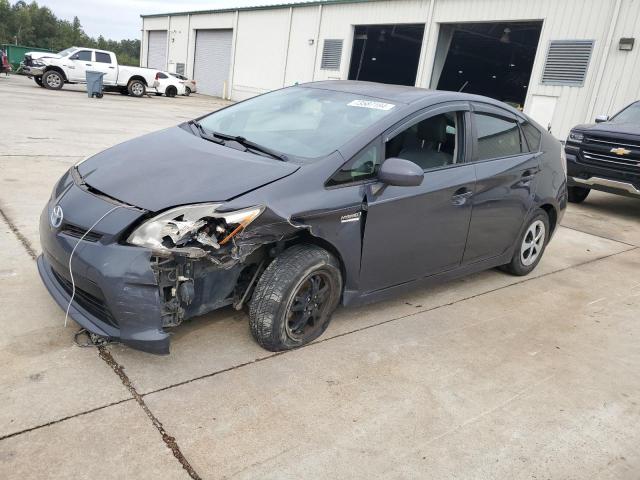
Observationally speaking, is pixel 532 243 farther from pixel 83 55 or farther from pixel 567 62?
pixel 83 55

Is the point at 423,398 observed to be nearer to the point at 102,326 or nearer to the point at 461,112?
the point at 102,326

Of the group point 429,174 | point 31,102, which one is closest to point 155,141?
point 429,174

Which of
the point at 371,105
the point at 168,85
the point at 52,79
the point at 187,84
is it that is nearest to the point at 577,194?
the point at 371,105

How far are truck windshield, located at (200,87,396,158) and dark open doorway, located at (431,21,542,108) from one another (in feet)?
46.0

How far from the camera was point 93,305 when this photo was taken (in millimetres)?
2730

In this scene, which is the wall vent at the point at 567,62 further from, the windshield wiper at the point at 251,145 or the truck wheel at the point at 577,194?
the windshield wiper at the point at 251,145

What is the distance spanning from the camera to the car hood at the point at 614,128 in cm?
776

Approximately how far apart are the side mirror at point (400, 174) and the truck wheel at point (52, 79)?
21528mm

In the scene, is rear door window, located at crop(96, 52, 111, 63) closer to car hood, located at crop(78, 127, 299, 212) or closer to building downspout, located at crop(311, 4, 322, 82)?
building downspout, located at crop(311, 4, 322, 82)

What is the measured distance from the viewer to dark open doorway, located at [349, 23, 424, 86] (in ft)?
71.7

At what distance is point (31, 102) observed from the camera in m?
14.9

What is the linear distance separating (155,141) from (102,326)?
139cm

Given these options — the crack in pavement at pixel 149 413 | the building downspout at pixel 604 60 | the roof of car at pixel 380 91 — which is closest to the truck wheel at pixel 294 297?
the crack in pavement at pixel 149 413

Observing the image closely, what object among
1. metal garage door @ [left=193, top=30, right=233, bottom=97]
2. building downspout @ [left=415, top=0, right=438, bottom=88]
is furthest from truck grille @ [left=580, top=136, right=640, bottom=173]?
metal garage door @ [left=193, top=30, right=233, bottom=97]
